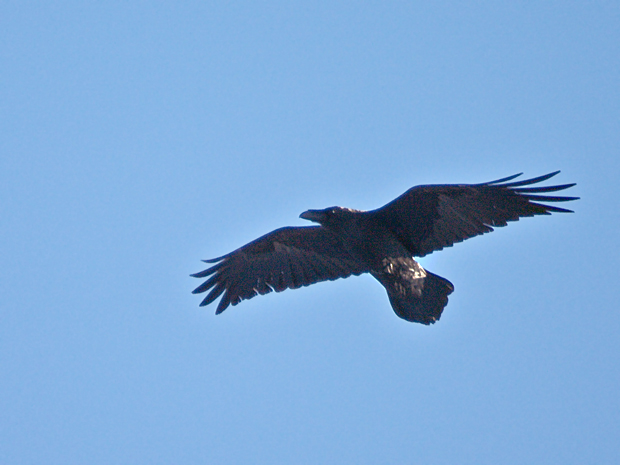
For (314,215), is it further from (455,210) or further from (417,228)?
(455,210)

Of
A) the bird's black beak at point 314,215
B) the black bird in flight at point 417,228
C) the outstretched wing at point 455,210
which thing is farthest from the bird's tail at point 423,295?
the bird's black beak at point 314,215

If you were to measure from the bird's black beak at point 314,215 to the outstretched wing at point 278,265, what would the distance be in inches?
26.0

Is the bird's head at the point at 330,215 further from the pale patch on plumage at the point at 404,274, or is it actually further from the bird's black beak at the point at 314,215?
the pale patch on plumage at the point at 404,274

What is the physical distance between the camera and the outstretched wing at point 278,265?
1263 cm

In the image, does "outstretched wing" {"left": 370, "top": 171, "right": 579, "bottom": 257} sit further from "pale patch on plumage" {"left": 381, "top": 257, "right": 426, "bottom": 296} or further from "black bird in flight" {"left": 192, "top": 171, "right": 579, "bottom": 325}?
"pale patch on plumage" {"left": 381, "top": 257, "right": 426, "bottom": 296}

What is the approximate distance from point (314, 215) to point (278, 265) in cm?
132

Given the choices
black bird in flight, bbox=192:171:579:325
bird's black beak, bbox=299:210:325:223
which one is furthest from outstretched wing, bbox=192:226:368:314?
bird's black beak, bbox=299:210:325:223

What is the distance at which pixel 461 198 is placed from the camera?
440 inches

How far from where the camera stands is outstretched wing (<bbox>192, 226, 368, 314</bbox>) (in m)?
12.6

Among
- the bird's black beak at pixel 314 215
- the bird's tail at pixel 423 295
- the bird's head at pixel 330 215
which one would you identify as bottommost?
the bird's tail at pixel 423 295

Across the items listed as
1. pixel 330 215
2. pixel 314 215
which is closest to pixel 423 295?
pixel 330 215

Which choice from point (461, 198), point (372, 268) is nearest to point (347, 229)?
point (372, 268)

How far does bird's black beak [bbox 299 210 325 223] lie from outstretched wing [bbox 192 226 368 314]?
66cm

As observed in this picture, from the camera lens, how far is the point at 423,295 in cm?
1132
